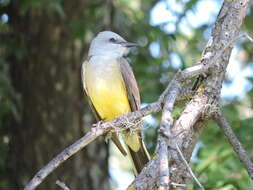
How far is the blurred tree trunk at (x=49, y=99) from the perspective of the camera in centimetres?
580

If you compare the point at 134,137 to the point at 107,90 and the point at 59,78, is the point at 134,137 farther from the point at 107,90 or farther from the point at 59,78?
the point at 59,78

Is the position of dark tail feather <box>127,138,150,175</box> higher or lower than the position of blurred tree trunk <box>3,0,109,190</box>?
lower

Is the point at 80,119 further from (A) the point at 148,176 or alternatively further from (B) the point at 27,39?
(A) the point at 148,176

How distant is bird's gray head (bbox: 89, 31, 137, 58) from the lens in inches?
217

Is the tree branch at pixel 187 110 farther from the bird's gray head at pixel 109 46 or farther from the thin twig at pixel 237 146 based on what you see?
the bird's gray head at pixel 109 46

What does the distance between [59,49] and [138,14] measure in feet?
3.46

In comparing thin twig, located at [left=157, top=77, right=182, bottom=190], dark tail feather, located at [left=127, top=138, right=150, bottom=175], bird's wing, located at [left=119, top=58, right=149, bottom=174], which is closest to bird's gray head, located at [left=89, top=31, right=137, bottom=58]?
bird's wing, located at [left=119, top=58, right=149, bottom=174]

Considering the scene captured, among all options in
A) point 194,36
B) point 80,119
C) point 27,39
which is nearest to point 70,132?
point 80,119

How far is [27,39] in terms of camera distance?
20.4 feet

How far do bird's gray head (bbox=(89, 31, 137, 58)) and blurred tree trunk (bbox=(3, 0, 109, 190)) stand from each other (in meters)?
0.29

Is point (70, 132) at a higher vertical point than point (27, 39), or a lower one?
lower

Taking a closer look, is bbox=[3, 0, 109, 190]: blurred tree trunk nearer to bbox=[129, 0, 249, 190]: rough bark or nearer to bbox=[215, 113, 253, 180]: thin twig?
bbox=[129, 0, 249, 190]: rough bark

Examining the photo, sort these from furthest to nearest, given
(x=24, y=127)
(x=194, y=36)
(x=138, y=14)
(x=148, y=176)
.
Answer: (x=194, y=36), (x=138, y=14), (x=24, y=127), (x=148, y=176)

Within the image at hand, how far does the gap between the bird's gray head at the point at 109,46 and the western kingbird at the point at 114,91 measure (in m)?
0.07
